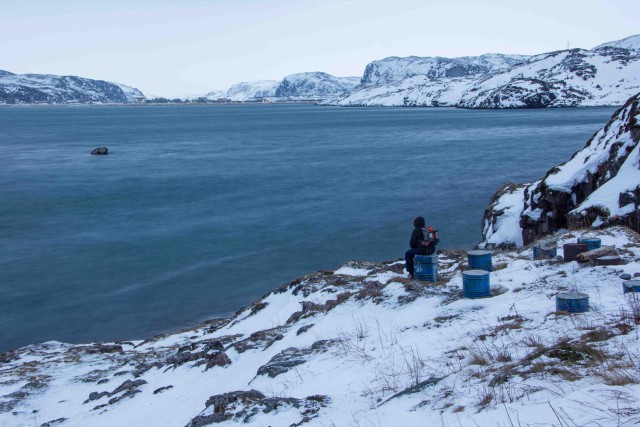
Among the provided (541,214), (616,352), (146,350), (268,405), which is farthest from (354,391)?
(541,214)

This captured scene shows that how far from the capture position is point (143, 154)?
269 feet

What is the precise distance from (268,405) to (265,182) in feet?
163

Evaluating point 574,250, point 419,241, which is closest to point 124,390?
point 419,241

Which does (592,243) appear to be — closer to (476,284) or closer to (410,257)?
(476,284)

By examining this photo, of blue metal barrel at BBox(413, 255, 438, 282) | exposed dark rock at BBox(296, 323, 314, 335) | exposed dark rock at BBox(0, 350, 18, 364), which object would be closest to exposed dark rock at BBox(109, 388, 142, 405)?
exposed dark rock at BBox(296, 323, 314, 335)

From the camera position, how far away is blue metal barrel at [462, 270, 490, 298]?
1102cm

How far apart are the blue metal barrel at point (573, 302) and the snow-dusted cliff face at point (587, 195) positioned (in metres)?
8.94

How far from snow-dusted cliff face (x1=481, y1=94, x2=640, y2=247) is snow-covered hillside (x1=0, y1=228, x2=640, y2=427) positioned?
347 centimetres

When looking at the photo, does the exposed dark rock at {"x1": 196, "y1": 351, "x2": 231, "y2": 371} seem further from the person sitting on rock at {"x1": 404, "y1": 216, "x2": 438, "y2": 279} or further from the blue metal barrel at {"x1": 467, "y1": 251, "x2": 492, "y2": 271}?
→ the blue metal barrel at {"x1": 467, "y1": 251, "x2": 492, "y2": 271}

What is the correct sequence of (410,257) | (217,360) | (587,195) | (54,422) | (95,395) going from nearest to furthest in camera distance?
1. (54,422)
2. (217,360)
3. (95,395)
4. (410,257)
5. (587,195)

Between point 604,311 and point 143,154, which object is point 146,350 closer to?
point 604,311

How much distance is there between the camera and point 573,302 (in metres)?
9.18

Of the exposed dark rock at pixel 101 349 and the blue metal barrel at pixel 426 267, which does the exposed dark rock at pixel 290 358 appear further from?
the exposed dark rock at pixel 101 349

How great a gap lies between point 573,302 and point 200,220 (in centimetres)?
3400
